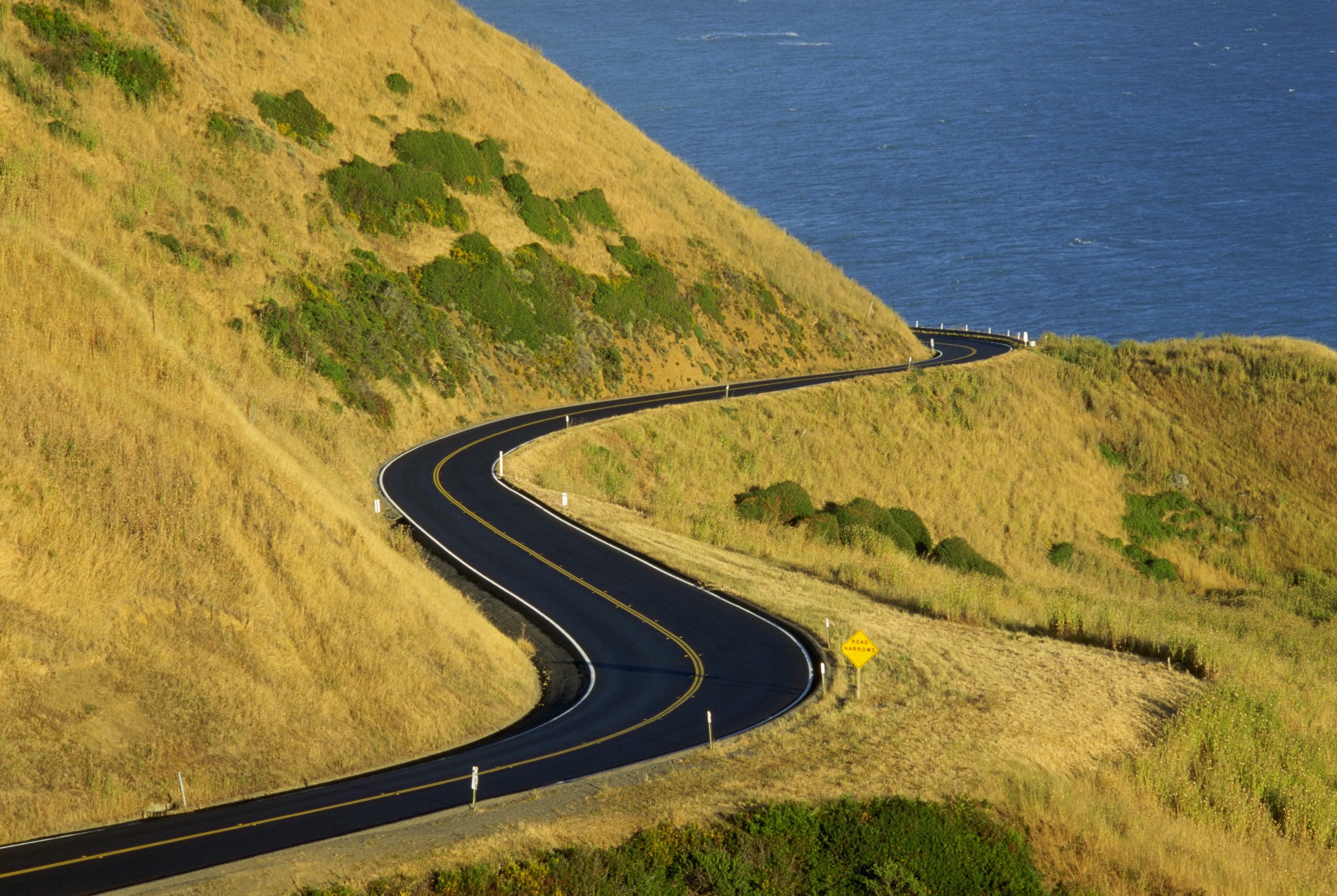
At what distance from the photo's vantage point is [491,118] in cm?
6600

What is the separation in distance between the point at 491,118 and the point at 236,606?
47.9 m

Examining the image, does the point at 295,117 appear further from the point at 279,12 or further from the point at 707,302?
the point at 707,302

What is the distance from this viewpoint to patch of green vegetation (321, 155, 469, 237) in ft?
184

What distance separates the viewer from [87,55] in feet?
161

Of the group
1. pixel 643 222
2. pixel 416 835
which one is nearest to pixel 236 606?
pixel 416 835

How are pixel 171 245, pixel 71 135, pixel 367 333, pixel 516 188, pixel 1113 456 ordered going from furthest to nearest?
pixel 516 188, pixel 1113 456, pixel 367 333, pixel 71 135, pixel 171 245

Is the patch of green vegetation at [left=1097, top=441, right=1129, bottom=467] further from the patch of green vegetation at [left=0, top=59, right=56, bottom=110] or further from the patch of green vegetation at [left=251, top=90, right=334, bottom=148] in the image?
the patch of green vegetation at [left=0, top=59, right=56, bottom=110]

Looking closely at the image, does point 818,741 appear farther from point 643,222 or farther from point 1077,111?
point 1077,111

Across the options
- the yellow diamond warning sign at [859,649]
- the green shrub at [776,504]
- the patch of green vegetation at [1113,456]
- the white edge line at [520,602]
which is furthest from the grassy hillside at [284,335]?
the patch of green vegetation at [1113,456]

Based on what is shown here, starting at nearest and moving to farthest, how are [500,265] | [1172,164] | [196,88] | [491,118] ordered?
[196,88] < [500,265] < [491,118] < [1172,164]

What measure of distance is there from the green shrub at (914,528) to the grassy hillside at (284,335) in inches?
607

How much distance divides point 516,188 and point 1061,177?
91369 mm

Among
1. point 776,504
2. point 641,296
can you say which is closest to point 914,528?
point 776,504

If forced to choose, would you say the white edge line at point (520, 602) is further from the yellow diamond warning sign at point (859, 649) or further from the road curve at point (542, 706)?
the yellow diamond warning sign at point (859, 649)
